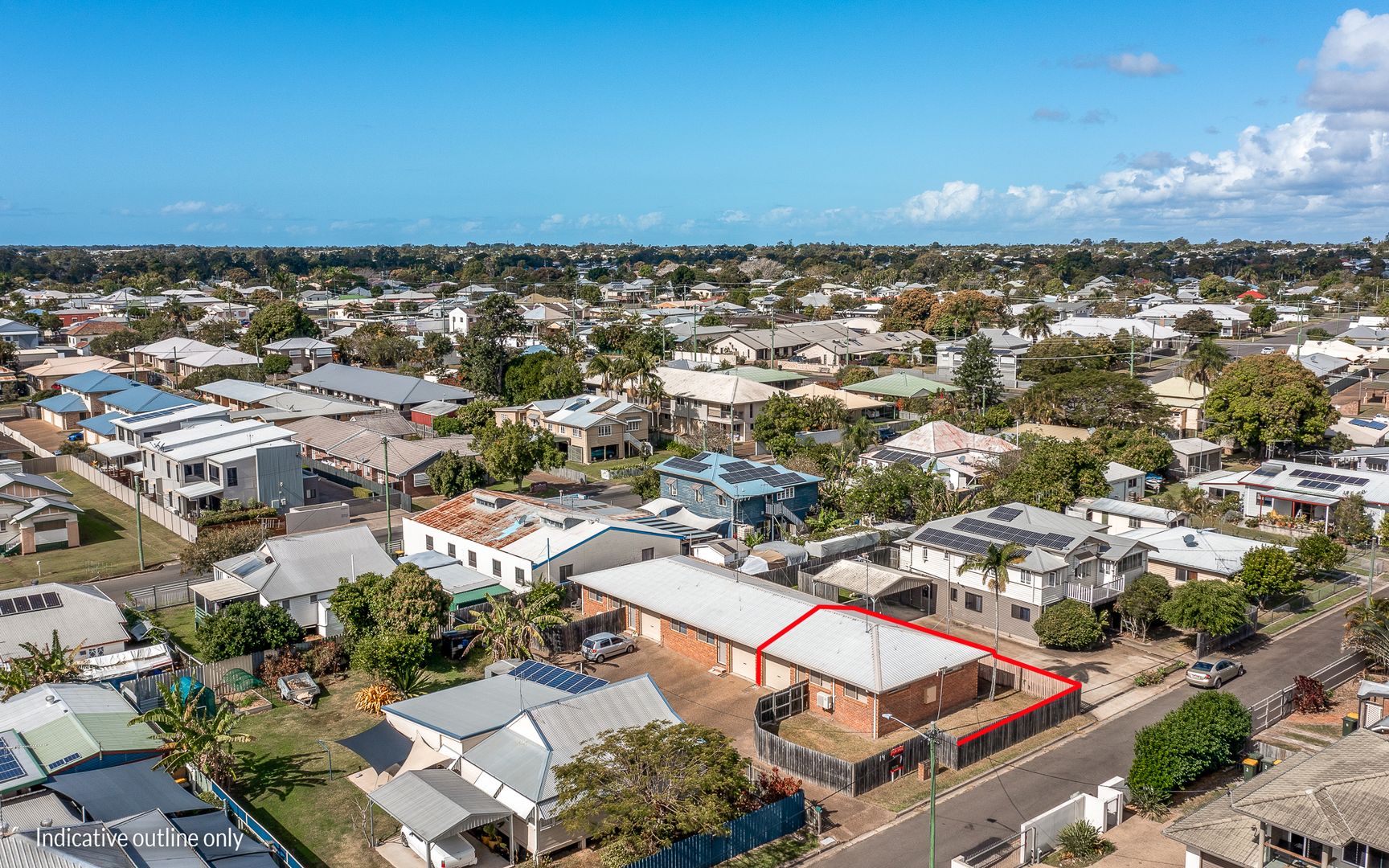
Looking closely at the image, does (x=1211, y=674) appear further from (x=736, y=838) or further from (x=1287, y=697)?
(x=736, y=838)

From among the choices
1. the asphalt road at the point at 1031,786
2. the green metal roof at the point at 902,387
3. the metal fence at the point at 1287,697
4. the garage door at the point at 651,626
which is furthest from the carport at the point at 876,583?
the green metal roof at the point at 902,387

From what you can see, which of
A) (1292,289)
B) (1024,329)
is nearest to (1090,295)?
(1292,289)

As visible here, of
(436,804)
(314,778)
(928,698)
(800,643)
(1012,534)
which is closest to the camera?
(436,804)

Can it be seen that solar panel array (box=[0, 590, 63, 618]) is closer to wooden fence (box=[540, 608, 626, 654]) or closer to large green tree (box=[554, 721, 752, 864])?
wooden fence (box=[540, 608, 626, 654])

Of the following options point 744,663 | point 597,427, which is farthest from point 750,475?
point 597,427

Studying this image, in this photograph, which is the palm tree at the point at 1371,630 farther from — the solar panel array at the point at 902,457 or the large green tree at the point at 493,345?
the large green tree at the point at 493,345

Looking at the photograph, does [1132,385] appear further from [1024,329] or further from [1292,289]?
[1292,289]

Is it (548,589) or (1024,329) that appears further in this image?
(1024,329)

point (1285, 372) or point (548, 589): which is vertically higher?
point (1285, 372)
